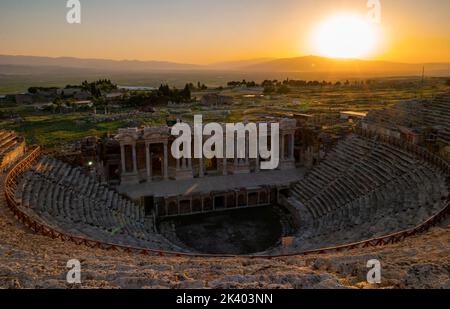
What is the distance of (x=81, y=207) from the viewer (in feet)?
77.2

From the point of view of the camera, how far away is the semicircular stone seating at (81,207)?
19766 mm

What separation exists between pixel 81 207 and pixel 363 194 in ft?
59.2

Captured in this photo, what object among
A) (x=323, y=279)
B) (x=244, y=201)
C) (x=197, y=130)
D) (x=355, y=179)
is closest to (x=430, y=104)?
(x=355, y=179)

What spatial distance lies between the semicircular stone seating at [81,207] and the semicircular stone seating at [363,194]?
9356 millimetres

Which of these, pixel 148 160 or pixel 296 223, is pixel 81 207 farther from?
pixel 296 223
